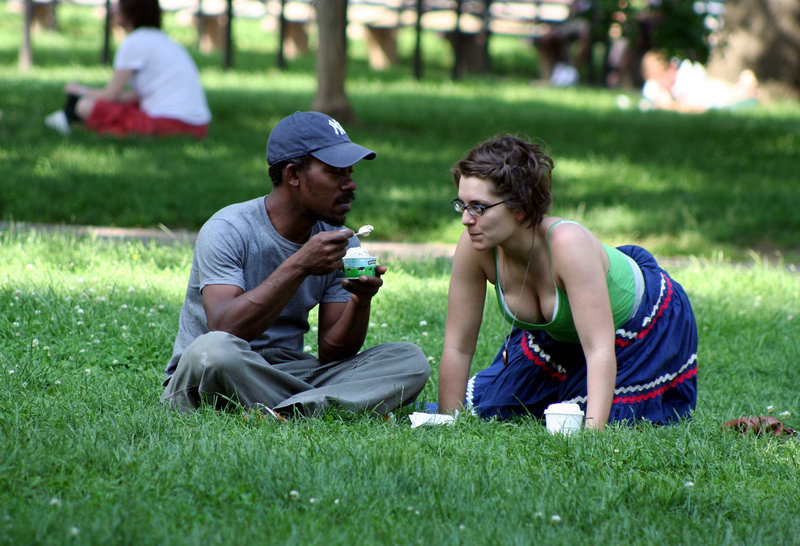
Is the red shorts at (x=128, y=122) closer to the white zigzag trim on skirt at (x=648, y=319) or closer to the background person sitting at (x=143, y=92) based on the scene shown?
the background person sitting at (x=143, y=92)

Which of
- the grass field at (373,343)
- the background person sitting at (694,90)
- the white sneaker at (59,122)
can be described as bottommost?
the grass field at (373,343)

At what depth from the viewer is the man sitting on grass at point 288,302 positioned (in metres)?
3.47

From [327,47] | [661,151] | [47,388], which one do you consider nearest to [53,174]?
[327,47]

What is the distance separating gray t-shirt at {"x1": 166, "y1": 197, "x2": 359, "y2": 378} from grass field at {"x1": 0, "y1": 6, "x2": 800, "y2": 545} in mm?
400

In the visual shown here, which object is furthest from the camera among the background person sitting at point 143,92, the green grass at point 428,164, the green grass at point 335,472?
the background person sitting at point 143,92

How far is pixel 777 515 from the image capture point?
291cm

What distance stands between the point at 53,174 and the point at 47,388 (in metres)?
4.40

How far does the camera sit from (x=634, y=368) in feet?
12.8

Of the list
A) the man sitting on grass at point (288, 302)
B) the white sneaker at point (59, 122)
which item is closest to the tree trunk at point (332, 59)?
the white sneaker at point (59, 122)

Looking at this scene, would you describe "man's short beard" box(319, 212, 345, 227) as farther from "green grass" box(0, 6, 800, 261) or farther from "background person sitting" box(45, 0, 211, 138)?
"background person sitting" box(45, 0, 211, 138)

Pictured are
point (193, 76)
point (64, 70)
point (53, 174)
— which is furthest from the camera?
point (64, 70)

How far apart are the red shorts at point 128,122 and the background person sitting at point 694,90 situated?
8.87 m

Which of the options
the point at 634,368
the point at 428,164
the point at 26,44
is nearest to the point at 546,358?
the point at 634,368

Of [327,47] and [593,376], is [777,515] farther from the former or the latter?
[327,47]
